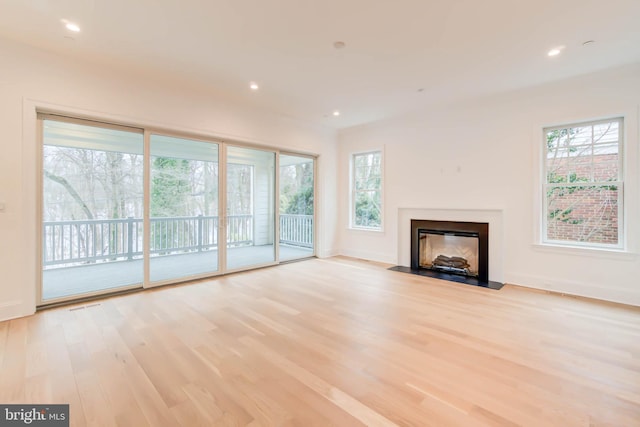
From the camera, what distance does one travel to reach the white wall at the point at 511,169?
3.58 m

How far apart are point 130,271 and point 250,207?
2.20 metres

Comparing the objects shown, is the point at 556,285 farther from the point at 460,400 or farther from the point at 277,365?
the point at 277,365

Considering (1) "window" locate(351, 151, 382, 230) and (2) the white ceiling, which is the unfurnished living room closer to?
(2) the white ceiling

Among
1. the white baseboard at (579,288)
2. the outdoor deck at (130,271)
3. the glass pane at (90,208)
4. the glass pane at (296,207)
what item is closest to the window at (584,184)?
the white baseboard at (579,288)

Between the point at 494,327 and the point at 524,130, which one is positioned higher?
the point at 524,130

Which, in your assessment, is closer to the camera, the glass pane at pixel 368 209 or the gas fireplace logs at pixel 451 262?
the gas fireplace logs at pixel 451 262

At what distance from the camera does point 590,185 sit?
152 inches

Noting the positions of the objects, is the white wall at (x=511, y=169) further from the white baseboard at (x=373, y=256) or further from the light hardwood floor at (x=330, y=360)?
the light hardwood floor at (x=330, y=360)

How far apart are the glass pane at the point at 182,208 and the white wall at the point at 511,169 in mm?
3261

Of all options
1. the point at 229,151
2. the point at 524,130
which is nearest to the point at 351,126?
the point at 229,151

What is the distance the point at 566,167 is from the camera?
13.3 ft

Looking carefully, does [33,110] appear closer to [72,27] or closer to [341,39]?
[72,27]

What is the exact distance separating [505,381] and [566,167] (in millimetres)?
3510

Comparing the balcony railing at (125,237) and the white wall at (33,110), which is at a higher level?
the white wall at (33,110)
